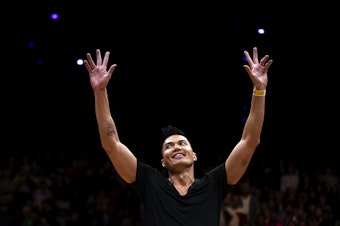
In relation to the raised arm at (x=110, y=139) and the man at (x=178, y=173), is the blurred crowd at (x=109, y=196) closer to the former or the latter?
the man at (x=178, y=173)

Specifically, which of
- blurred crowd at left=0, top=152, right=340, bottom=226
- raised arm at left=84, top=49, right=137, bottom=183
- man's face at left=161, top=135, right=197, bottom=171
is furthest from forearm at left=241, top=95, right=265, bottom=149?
blurred crowd at left=0, top=152, right=340, bottom=226

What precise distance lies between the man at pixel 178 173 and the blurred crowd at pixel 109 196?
5.00 meters

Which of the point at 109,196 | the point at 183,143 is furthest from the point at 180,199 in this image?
the point at 109,196

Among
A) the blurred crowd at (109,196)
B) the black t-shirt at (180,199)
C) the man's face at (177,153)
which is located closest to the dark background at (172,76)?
the blurred crowd at (109,196)

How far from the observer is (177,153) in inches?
152

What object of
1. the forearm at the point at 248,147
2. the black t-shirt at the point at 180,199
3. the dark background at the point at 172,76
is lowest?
the black t-shirt at the point at 180,199

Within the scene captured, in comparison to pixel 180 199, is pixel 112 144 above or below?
above

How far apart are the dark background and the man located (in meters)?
6.42

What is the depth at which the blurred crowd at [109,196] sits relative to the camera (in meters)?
8.89

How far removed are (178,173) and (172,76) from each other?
778cm

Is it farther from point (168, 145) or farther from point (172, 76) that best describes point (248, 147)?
point (172, 76)

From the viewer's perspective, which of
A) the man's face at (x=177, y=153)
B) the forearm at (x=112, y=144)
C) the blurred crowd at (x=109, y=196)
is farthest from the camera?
the blurred crowd at (x=109, y=196)

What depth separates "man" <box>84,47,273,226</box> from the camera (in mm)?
3627

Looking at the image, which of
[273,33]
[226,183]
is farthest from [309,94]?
[226,183]
